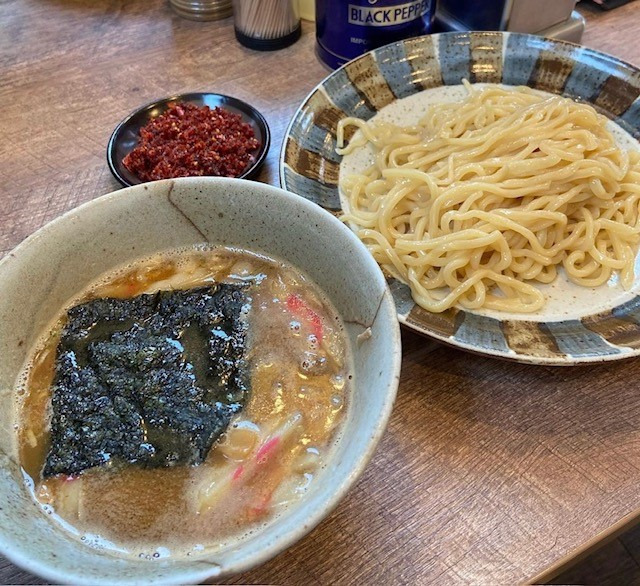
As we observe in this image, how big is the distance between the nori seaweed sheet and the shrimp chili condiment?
0.64 metres

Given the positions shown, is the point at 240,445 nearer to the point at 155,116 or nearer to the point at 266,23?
the point at 155,116

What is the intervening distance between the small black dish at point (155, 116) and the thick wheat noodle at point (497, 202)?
0.84 feet

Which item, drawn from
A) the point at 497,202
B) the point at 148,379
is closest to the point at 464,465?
the point at 148,379

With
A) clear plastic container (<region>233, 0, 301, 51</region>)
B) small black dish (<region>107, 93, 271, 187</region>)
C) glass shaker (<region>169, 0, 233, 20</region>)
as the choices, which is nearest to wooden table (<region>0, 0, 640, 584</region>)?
small black dish (<region>107, 93, 271, 187</region>)

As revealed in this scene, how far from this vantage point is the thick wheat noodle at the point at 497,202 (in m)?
1.50

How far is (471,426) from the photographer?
1257 mm

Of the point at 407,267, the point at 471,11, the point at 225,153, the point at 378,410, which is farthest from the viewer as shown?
the point at 471,11

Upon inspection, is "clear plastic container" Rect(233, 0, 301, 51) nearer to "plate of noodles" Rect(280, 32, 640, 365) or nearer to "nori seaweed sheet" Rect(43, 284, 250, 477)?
"plate of noodles" Rect(280, 32, 640, 365)

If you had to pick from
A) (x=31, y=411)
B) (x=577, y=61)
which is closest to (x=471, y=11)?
(x=577, y=61)

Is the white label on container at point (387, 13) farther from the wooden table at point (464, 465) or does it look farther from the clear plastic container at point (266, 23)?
the wooden table at point (464, 465)

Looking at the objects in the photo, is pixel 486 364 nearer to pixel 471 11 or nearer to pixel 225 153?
pixel 225 153

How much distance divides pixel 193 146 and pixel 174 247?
626mm

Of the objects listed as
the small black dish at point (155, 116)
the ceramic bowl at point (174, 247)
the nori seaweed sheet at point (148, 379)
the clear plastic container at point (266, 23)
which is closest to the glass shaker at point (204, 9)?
the clear plastic container at point (266, 23)

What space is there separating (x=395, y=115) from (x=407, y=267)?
0.66m
